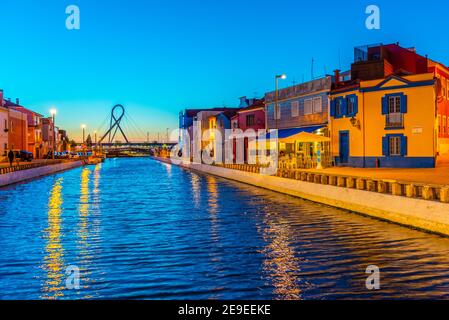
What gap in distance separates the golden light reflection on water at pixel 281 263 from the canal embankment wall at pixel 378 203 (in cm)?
429

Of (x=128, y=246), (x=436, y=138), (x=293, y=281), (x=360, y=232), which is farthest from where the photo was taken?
(x=436, y=138)

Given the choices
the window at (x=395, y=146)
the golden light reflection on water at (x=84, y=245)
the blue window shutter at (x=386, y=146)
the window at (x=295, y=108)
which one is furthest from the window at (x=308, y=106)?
the golden light reflection on water at (x=84, y=245)

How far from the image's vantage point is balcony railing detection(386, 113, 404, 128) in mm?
40781

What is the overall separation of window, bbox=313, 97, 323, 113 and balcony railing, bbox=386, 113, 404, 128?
8.41 metres

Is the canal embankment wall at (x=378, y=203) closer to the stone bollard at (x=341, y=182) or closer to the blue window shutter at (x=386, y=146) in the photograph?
the stone bollard at (x=341, y=182)

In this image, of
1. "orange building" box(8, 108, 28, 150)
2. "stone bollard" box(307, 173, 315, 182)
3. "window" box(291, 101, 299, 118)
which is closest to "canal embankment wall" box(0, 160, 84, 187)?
"orange building" box(8, 108, 28, 150)

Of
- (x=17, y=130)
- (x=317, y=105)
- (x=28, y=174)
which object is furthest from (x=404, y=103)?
(x=17, y=130)

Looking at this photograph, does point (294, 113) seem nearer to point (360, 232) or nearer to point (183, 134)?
point (360, 232)

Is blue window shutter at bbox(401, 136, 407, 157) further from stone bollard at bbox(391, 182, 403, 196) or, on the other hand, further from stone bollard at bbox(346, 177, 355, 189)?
stone bollard at bbox(391, 182, 403, 196)

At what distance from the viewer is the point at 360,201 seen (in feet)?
76.8

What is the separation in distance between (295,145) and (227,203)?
2246 cm

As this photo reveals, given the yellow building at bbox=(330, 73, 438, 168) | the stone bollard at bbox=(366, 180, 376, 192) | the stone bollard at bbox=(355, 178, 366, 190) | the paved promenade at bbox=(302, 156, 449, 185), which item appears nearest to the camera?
the stone bollard at bbox=(366, 180, 376, 192)

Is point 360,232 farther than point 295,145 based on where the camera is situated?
No

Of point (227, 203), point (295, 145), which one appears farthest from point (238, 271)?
point (295, 145)
